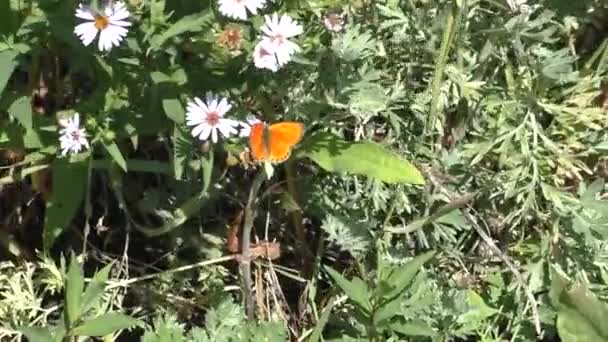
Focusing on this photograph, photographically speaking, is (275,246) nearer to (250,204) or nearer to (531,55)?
(250,204)

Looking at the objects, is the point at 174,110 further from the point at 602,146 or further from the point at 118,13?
the point at 602,146

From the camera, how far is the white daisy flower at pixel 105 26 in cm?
156

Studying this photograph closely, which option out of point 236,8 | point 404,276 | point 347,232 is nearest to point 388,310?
point 404,276

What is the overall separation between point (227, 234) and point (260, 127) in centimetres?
53

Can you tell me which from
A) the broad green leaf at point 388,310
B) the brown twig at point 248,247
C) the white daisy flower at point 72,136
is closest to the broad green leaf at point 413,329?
the broad green leaf at point 388,310

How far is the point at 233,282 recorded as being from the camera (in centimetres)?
217

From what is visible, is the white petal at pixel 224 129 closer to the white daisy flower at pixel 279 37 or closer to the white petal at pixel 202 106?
the white petal at pixel 202 106

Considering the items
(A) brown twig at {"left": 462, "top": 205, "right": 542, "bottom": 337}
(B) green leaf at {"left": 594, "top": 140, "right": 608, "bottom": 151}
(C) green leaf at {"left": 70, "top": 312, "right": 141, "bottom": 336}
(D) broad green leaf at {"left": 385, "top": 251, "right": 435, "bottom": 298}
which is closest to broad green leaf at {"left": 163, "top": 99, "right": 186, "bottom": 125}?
(C) green leaf at {"left": 70, "top": 312, "right": 141, "bottom": 336}

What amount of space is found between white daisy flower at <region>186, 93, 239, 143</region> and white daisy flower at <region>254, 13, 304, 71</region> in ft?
0.40

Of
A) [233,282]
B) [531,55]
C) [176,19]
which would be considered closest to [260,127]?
[176,19]

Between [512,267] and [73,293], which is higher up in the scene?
[73,293]

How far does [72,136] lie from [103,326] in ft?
1.12

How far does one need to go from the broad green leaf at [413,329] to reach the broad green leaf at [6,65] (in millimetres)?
833

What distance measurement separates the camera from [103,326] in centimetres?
176
